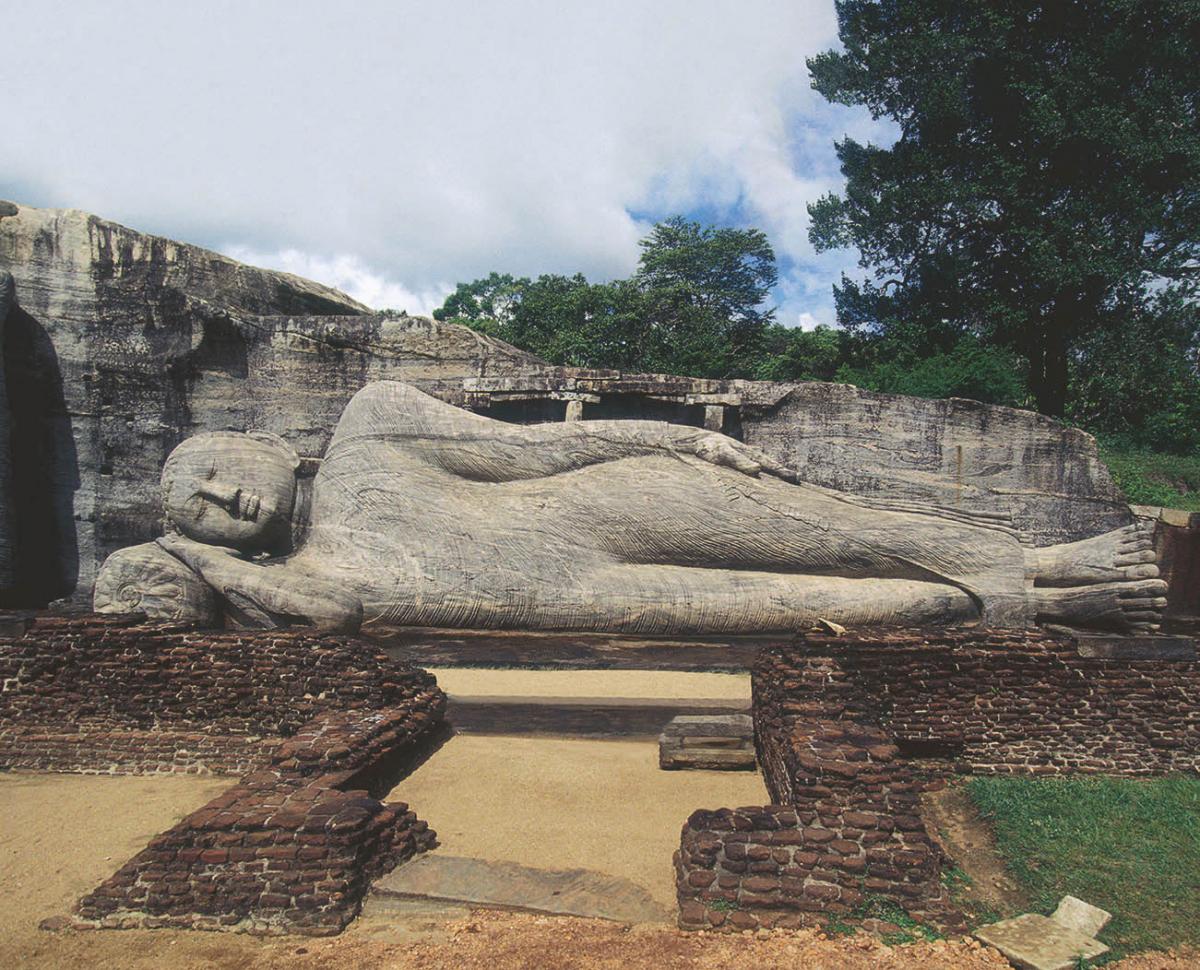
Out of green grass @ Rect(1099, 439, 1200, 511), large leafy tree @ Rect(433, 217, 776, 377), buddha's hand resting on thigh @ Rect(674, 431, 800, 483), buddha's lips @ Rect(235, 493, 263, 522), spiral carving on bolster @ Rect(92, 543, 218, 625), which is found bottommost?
spiral carving on bolster @ Rect(92, 543, 218, 625)

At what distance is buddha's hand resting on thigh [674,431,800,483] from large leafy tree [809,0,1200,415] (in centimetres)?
875

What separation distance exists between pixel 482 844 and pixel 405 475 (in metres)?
3.54

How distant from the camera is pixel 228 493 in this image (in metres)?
6.96

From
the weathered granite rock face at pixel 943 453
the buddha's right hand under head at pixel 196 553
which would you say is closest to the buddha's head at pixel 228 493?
the buddha's right hand under head at pixel 196 553

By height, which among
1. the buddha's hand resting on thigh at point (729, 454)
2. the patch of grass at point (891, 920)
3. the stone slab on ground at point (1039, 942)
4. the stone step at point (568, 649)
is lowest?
the patch of grass at point (891, 920)

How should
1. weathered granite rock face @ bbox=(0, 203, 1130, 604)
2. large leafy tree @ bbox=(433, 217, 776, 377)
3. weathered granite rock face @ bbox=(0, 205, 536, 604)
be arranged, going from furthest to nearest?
large leafy tree @ bbox=(433, 217, 776, 377)
weathered granite rock face @ bbox=(0, 205, 536, 604)
weathered granite rock face @ bbox=(0, 203, 1130, 604)

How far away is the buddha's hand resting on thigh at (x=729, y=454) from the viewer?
6.82 m

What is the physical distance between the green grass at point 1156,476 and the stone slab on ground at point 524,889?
8.57 metres

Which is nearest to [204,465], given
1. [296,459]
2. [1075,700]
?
[296,459]

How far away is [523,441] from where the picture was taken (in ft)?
23.3

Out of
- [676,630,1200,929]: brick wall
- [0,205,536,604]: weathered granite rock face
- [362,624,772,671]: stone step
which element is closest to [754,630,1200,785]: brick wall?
[676,630,1200,929]: brick wall

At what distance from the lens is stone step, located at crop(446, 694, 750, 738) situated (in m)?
5.70

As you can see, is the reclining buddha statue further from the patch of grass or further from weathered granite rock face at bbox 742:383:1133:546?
the patch of grass

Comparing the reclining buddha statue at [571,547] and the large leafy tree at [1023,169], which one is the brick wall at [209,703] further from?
Result: the large leafy tree at [1023,169]
